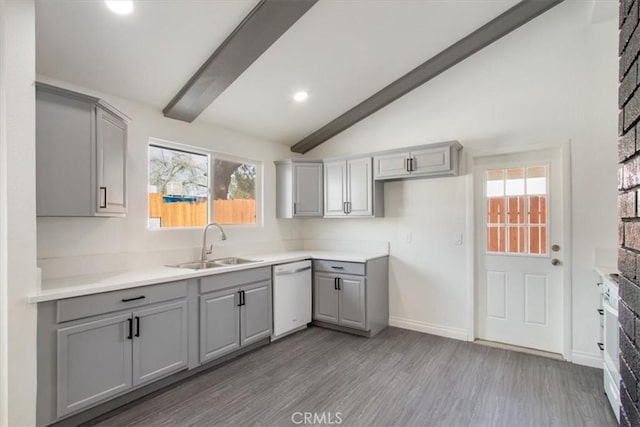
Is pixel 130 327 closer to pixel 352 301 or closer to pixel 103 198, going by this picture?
pixel 103 198

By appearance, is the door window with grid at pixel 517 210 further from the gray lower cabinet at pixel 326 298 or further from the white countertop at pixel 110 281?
the white countertop at pixel 110 281

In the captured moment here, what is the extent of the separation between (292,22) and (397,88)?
Result: 1641 millimetres

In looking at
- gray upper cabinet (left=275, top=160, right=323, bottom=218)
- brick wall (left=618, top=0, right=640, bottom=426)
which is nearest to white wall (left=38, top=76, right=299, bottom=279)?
gray upper cabinet (left=275, top=160, right=323, bottom=218)

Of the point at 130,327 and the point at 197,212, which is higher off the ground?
the point at 197,212

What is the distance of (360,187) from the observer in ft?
13.1

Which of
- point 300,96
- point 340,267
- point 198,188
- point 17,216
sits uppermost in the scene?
point 300,96

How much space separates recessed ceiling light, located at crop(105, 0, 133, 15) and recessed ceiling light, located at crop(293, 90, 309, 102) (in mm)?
1723

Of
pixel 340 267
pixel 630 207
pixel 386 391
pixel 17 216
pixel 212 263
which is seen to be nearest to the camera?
pixel 630 207

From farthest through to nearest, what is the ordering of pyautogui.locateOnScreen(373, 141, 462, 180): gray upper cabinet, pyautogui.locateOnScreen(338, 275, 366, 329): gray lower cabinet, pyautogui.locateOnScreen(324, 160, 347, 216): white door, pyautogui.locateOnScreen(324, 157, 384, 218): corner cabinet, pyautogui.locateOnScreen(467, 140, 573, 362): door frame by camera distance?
pyautogui.locateOnScreen(324, 160, 347, 216): white door
pyautogui.locateOnScreen(324, 157, 384, 218): corner cabinet
pyautogui.locateOnScreen(338, 275, 366, 329): gray lower cabinet
pyautogui.locateOnScreen(373, 141, 462, 180): gray upper cabinet
pyautogui.locateOnScreen(467, 140, 573, 362): door frame

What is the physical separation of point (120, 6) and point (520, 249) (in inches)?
155

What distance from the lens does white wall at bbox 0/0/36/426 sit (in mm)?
1824

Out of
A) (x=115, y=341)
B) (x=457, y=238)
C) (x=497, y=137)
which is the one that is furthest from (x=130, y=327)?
(x=497, y=137)

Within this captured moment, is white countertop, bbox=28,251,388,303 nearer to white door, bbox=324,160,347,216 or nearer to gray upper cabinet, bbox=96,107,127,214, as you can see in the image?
gray upper cabinet, bbox=96,107,127,214

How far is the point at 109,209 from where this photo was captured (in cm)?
249
